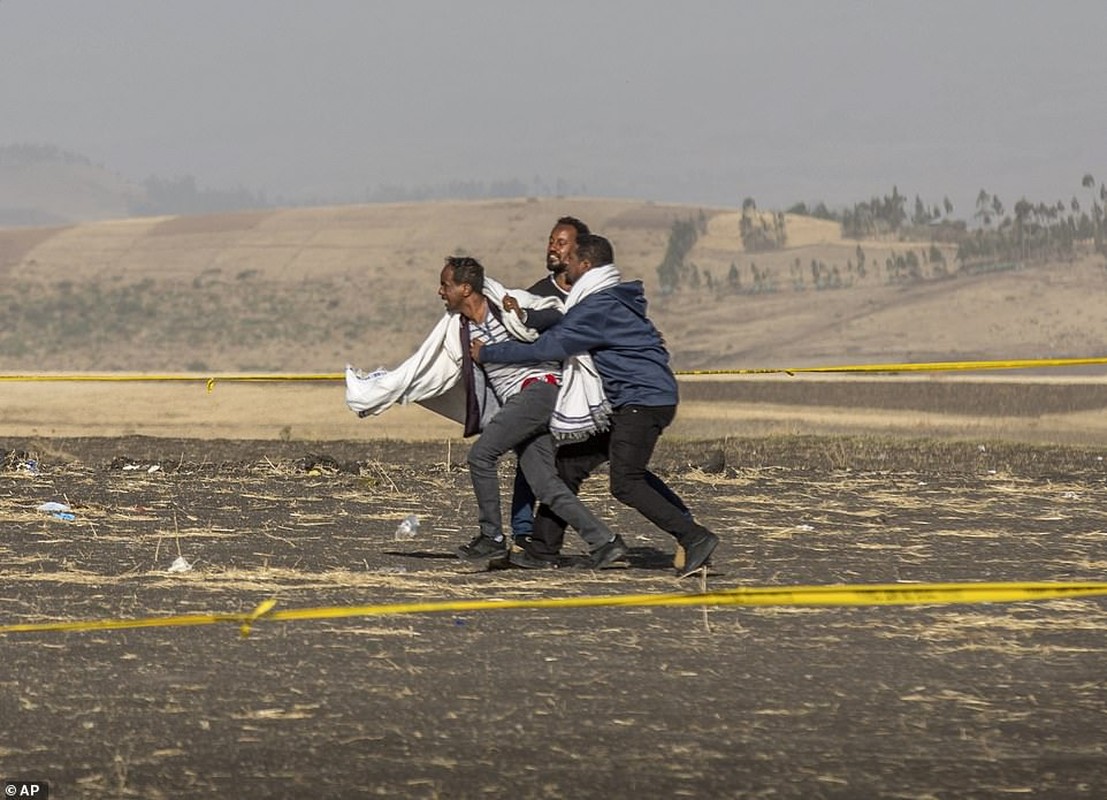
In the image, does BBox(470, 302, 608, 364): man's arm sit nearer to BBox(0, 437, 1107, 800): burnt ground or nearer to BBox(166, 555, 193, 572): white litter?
BBox(0, 437, 1107, 800): burnt ground

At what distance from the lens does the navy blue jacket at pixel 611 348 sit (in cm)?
945

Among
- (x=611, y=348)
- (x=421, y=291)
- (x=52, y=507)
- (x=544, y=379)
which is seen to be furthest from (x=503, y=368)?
(x=421, y=291)

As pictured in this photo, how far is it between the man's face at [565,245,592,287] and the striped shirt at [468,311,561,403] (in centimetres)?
43

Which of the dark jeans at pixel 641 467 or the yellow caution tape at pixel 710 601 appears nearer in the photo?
the yellow caution tape at pixel 710 601

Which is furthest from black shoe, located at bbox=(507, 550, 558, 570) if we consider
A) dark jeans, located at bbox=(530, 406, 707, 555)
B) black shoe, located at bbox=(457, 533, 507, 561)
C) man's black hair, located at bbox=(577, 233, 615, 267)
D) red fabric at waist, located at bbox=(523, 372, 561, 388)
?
man's black hair, located at bbox=(577, 233, 615, 267)

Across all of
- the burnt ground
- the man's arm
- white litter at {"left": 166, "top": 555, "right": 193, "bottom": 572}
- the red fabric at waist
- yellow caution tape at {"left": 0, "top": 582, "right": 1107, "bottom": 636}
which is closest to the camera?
the burnt ground

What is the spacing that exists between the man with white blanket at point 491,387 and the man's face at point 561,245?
0.19 m

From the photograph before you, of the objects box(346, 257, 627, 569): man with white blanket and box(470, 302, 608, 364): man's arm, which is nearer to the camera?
box(470, 302, 608, 364): man's arm

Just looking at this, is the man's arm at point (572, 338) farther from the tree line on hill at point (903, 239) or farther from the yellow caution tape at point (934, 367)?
the tree line on hill at point (903, 239)

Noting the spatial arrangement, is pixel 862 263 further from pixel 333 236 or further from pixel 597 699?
pixel 597 699

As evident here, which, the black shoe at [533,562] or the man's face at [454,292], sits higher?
the man's face at [454,292]

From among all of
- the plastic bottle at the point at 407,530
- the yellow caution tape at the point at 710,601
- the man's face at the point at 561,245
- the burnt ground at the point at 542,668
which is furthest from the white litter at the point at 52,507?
the man's face at the point at 561,245

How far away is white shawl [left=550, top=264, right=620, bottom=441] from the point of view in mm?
9539

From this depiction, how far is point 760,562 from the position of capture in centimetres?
1078
